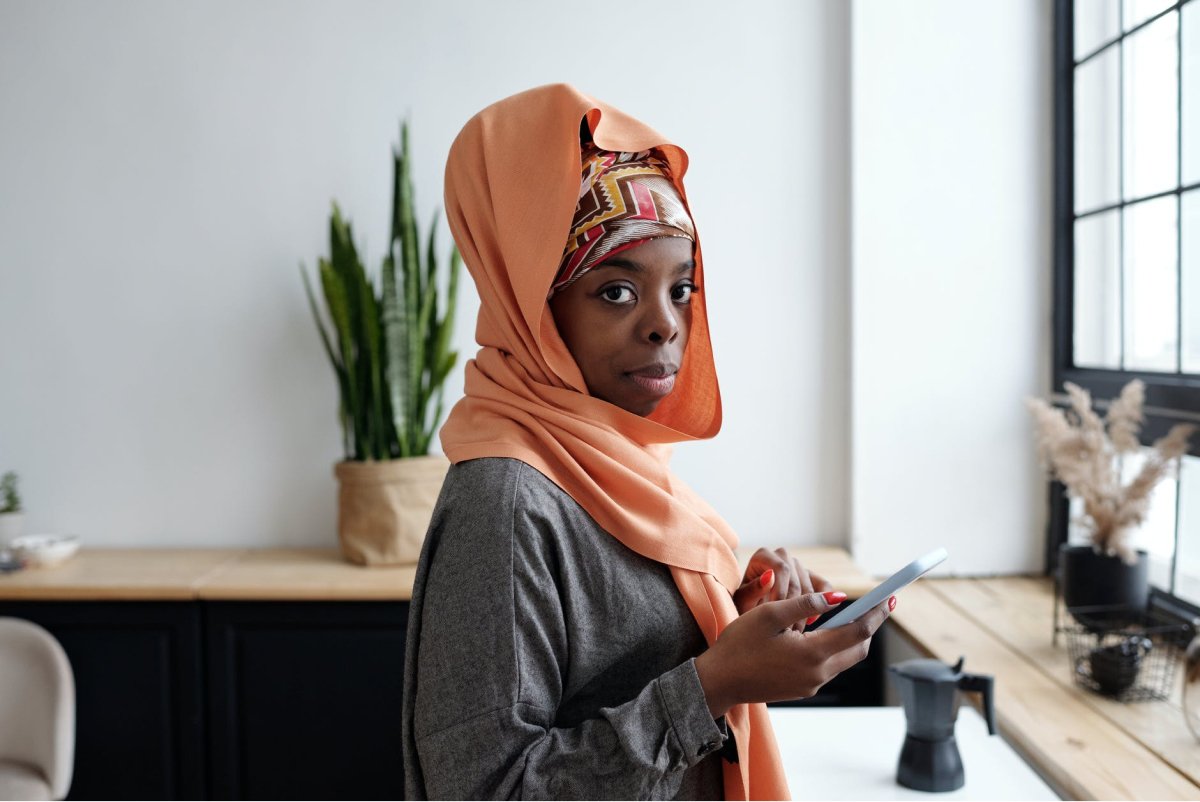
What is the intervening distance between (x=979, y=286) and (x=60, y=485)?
106 inches

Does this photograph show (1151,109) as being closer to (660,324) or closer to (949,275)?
(949,275)

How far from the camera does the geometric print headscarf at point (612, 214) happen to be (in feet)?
3.18

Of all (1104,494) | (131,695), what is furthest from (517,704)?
(131,695)

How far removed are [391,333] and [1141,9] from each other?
2001mm

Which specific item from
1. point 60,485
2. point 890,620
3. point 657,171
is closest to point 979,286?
point 890,620

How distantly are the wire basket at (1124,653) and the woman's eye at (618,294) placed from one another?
1.34 meters

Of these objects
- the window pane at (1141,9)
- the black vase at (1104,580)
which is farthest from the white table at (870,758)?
the window pane at (1141,9)

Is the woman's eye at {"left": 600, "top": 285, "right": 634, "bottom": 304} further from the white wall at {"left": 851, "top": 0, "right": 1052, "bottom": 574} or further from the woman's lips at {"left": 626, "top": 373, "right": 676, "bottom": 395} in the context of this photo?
the white wall at {"left": 851, "top": 0, "right": 1052, "bottom": 574}

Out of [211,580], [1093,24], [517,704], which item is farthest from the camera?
[1093,24]

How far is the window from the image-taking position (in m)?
2.00

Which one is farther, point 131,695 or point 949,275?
point 949,275

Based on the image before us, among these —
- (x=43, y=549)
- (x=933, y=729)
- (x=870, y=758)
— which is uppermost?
(x=43, y=549)

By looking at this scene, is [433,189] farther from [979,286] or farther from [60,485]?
[979,286]

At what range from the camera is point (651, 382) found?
39.3 inches
